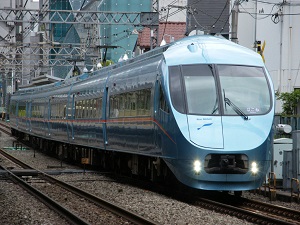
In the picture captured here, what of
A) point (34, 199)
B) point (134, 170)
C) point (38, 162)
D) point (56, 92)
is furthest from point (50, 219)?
point (56, 92)

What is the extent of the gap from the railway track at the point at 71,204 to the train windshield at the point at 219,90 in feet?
7.70

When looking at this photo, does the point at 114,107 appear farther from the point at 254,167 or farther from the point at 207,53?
the point at 254,167

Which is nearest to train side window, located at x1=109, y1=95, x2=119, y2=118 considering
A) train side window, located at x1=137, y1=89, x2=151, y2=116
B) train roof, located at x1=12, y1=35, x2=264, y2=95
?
train side window, located at x1=137, y1=89, x2=151, y2=116

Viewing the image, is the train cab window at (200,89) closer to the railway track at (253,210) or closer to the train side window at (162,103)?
the train side window at (162,103)

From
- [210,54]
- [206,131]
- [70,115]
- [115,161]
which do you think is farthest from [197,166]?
[70,115]

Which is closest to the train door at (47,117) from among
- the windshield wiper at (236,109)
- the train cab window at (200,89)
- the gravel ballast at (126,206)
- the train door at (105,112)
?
the train door at (105,112)

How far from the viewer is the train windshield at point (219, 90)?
45.6ft

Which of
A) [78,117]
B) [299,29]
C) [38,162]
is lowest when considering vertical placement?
[38,162]

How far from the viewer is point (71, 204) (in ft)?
47.5

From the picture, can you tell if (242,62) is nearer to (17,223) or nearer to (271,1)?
(17,223)

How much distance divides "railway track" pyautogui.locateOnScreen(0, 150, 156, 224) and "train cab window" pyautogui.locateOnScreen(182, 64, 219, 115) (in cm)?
241

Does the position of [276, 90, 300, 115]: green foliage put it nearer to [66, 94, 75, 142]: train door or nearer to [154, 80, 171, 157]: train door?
[66, 94, 75, 142]: train door

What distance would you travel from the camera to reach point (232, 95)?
14.0 m

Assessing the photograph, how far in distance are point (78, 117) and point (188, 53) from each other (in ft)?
37.6
